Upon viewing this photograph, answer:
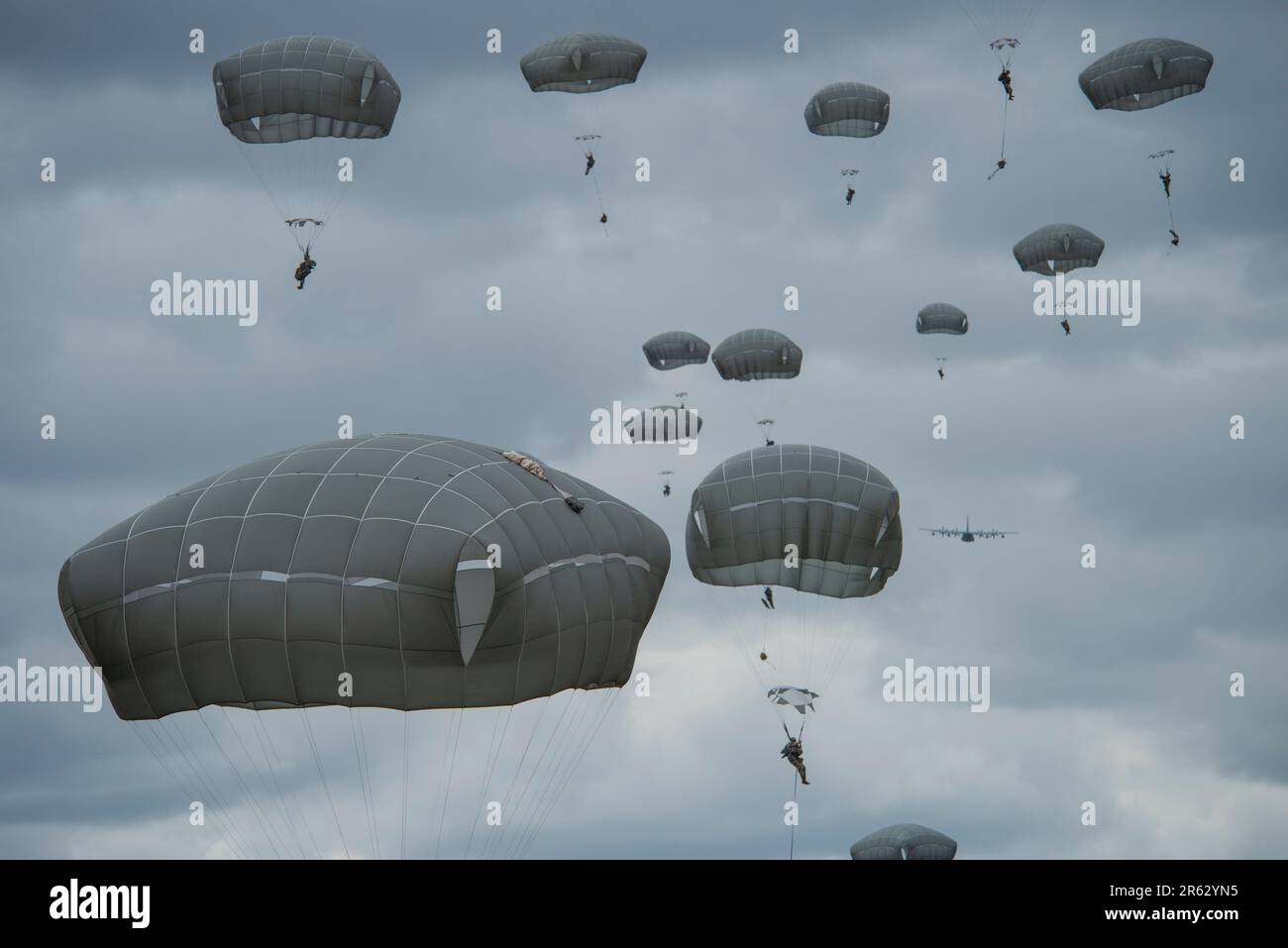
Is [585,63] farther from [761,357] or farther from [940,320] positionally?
[940,320]

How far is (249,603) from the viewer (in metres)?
44.1

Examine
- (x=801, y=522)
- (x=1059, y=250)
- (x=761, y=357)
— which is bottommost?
(x=801, y=522)

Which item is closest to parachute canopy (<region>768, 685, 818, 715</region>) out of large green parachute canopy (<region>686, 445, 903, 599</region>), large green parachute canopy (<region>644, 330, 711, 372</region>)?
large green parachute canopy (<region>686, 445, 903, 599</region>)

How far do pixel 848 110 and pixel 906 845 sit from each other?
1179 inches

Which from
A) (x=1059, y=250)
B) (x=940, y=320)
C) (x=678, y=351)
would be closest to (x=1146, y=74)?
(x=1059, y=250)

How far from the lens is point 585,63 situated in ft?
232

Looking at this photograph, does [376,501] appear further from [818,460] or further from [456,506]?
[818,460]

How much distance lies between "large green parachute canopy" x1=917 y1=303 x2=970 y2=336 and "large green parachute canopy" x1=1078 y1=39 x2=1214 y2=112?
1479 cm

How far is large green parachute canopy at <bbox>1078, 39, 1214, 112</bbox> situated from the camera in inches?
2960

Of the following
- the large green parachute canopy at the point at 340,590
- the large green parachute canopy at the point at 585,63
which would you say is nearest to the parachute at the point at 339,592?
the large green parachute canopy at the point at 340,590

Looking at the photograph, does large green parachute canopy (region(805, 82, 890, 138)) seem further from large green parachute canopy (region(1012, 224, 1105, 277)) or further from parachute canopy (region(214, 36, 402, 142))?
parachute canopy (region(214, 36, 402, 142))
